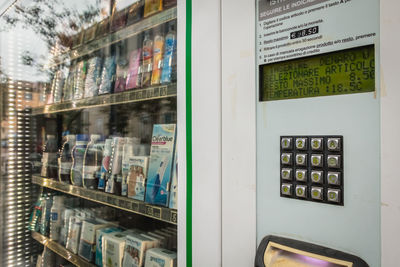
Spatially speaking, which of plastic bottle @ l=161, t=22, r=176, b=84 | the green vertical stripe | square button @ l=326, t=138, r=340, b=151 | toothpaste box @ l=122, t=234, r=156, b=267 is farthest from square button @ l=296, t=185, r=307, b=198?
toothpaste box @ l=122, t=234, r=156, b=267

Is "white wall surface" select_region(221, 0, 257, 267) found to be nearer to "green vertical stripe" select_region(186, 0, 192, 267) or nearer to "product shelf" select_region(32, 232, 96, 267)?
"green vertical stripe" select_region(186, 0, 192, 267)

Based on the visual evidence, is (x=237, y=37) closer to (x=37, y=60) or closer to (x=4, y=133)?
(x=37, y=60)

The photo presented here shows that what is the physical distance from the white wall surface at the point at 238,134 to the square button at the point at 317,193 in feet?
0.50

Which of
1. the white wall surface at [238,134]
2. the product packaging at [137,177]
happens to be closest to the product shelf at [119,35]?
the white wall surface at [238,134]

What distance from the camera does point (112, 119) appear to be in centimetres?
157

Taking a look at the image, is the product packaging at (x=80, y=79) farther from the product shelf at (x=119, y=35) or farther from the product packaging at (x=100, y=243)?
the product packaging at (x=100, y=243)

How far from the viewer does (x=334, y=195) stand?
2.04 feet

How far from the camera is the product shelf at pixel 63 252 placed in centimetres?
142

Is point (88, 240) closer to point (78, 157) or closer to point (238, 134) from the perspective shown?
point (78, 157)

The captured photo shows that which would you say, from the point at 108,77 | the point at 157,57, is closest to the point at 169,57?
the point at 157,57

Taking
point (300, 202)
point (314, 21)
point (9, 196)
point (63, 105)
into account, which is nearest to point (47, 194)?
point (9, 196)

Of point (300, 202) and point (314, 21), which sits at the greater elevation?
point (314, 21)

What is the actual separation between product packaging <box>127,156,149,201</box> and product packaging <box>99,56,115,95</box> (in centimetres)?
44

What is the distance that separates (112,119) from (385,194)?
1.34 metres
